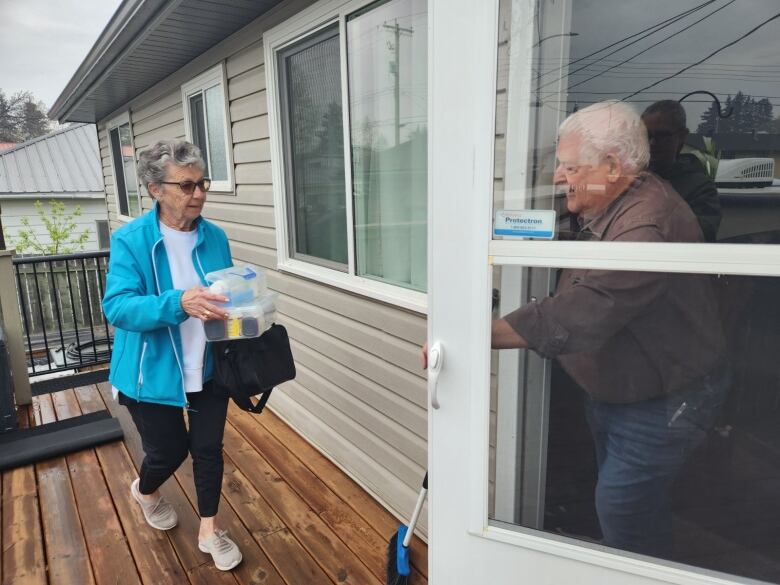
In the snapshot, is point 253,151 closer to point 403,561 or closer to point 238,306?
point 238,306

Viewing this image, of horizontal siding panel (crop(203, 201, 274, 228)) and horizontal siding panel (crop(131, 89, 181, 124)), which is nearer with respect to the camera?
horizontal siding panel (crop(203, 201, 274, 228))

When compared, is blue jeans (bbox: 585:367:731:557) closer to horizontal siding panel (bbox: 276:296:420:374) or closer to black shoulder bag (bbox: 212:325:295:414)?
horizontal siding panel (bbox: 276:296:420:374)

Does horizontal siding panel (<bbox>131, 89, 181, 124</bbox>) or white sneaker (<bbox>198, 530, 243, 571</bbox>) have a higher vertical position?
horizontal siding panel (<bbox>131, 89, 181, 124</bbox>)

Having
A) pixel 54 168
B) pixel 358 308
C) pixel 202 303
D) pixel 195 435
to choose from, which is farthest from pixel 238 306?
pixel 54 168

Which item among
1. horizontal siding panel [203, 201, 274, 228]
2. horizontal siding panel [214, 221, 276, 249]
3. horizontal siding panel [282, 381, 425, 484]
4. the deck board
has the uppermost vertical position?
horizontal siding panel [203, 201, 274, 228]

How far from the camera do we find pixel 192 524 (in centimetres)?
227

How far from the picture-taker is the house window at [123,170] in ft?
22.9

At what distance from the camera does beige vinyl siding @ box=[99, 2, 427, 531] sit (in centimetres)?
222

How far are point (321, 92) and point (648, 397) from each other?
216cm

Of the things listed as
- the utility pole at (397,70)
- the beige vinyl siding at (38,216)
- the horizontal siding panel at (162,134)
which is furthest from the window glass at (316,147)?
the beige vinyl siding at (38,216)

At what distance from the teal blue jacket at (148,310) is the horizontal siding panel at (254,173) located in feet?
4.14

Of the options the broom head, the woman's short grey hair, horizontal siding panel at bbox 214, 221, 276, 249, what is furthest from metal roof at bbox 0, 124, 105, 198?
the broom head

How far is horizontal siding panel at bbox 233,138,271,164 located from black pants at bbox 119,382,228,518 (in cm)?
168

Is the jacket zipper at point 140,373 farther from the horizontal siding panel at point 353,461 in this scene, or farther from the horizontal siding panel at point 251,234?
the horizontal siding panel at point 251,234
